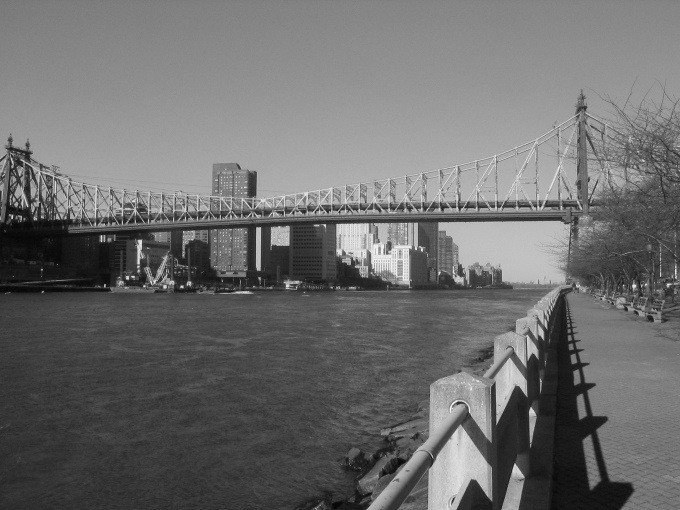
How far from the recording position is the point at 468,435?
316cm

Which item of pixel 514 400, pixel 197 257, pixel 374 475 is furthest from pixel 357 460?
pixel 197 257

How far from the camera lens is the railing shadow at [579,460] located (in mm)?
4578

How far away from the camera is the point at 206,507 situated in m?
8.01

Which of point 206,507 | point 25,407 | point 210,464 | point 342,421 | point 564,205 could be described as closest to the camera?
point 206,507

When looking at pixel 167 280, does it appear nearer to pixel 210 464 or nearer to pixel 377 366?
pixel 377 366

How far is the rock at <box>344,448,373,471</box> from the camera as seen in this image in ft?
30.2

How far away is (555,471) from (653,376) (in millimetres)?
5583

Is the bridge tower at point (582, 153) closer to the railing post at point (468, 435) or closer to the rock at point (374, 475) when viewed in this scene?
the rock at point (374, 475)

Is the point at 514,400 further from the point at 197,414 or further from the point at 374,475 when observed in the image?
the point at 197,414

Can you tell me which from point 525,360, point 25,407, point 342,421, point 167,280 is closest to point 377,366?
point 342,421

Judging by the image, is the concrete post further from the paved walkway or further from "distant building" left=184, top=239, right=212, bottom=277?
"distant building" left=184, top=239, right=212, bottom=277

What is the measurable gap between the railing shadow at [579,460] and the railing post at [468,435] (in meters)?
1.73

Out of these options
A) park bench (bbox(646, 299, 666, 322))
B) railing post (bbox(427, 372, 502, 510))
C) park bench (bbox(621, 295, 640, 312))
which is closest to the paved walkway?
railing post (bbox(427, 372, 502, 510))

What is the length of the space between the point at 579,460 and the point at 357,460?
4.43 meters
